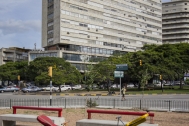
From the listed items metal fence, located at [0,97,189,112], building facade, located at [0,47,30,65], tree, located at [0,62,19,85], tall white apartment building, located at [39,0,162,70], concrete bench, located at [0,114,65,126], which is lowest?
metal fence, located at [0,97,189,112]

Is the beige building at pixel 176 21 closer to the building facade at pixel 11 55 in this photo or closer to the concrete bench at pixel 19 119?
the building facade at pixel 11 55

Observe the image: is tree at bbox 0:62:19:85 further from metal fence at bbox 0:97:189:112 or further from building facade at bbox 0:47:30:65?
metal fence at bbox 0:97:189:112

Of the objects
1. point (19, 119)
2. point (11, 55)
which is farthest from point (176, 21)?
point (19, 119)

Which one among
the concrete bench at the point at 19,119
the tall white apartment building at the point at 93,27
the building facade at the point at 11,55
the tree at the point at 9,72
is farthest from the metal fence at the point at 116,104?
the building facade at the point at 11,55

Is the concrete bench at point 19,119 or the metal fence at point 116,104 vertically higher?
the concrete bench at point 19,119

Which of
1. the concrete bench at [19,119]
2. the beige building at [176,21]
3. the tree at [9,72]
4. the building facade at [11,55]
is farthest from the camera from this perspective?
the beige building at [176,21]

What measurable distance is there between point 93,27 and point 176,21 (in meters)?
57.5

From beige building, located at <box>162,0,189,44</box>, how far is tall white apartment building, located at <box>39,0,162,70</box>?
2755cm

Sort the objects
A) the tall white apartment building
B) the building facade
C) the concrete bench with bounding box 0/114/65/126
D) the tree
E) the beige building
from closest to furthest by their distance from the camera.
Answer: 1. the concrete bench with bounding box 0/114/65/126
2. the tall white apartment building
3. the tree
4. the building facade
5. the beige building

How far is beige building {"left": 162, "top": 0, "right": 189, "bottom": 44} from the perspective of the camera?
4781 inches

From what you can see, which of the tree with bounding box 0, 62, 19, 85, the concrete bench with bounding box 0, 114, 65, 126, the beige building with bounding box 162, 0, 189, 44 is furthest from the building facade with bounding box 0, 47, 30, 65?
the concrete bench with bounding box 0, 114, 65, 126

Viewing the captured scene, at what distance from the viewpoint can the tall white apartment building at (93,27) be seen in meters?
72.5

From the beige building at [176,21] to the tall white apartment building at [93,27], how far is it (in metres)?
27.5

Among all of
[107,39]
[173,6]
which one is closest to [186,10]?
[173,6]
